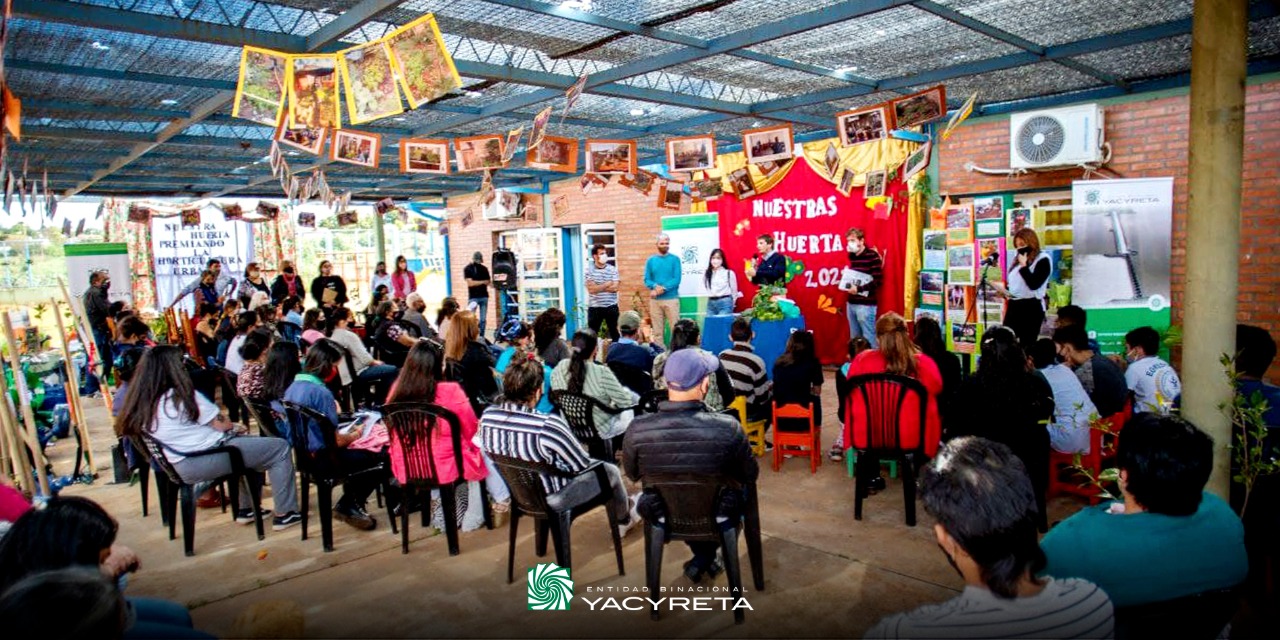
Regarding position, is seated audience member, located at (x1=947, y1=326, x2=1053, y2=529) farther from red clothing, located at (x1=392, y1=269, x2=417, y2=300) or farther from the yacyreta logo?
red clothing, located at (x1=392, y1=269, x2=417, y2=300)

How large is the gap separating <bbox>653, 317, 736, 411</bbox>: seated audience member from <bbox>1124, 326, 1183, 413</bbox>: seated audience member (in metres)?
2.33

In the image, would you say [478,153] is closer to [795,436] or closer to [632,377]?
[632,377]

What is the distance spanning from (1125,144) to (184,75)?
885cm

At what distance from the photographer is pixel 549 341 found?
553 cm

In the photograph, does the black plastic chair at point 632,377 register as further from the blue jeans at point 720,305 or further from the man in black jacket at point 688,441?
the blue jeans at point 720,305

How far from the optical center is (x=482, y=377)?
5.51 meters

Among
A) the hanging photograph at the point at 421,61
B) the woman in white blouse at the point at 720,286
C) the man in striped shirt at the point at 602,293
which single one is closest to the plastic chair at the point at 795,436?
the hanging photograph at the point at 421,61

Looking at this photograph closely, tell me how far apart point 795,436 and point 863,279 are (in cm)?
396

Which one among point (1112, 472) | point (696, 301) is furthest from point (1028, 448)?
point (696, 301)

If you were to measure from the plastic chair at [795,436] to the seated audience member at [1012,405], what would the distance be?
4.13 feet

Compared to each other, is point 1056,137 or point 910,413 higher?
point 1056,137

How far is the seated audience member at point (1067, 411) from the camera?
411cm

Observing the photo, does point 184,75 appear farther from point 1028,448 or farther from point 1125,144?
point 1125,144

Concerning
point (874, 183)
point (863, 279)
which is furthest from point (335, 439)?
point (874, 183)
